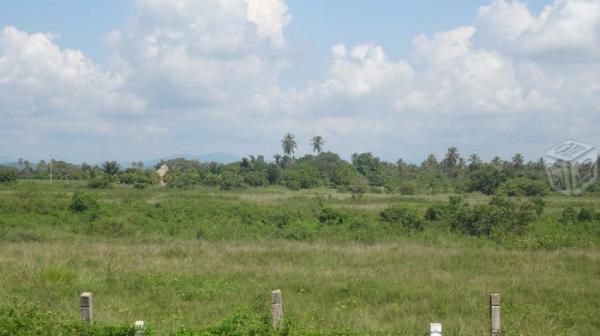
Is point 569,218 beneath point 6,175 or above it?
beneath

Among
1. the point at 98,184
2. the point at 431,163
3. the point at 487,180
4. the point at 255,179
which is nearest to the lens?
the point at 98,184

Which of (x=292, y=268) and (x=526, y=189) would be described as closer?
(x=292, y=268)

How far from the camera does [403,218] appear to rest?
1158 inches

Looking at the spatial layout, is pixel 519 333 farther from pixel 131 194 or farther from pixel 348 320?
pixel 131 194

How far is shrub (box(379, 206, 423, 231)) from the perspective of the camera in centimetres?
2856

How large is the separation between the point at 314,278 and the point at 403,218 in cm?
1688

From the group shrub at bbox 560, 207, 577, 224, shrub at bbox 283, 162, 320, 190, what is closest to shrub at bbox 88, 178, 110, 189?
shrub at bbox 283, 162, 320, 190

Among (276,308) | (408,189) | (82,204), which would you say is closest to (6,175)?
(82,204)

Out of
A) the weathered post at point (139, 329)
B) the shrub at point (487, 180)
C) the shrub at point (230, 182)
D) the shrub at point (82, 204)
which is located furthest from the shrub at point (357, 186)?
the weathered post at point (139, 329)

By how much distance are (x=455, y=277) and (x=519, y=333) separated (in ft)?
18.1

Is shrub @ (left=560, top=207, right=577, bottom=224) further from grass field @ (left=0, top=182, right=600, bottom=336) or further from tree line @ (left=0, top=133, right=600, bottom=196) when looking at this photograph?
tree line @ (left=0, top=133, right=600, bottom=196)

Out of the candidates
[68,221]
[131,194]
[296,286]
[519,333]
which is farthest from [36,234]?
[131,194]

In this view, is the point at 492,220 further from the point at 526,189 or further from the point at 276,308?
the point at 526,189

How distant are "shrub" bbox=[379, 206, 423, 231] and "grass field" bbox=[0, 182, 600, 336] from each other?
2508 mm
